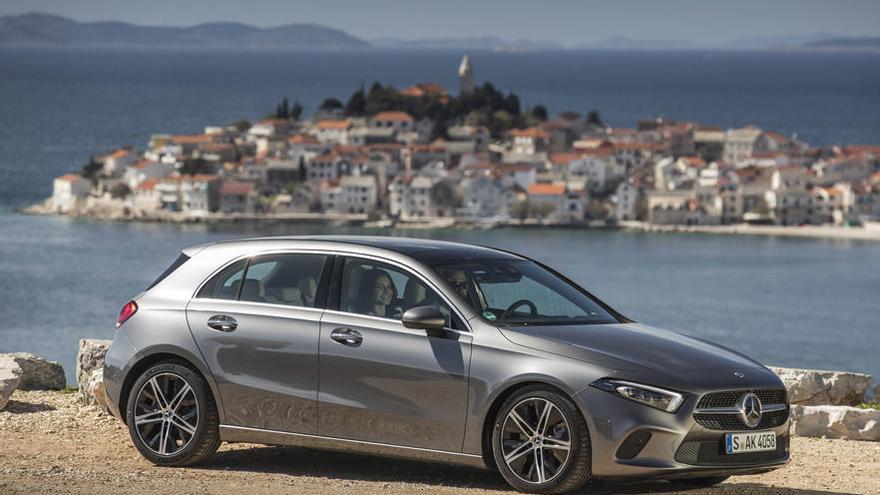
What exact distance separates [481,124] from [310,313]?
5899 inches

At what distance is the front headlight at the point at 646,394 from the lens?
6660 mm

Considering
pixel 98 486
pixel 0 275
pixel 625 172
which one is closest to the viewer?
pixel 98 486

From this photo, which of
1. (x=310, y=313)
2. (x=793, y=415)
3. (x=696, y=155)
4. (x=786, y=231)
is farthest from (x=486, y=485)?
(x=696, y=155)

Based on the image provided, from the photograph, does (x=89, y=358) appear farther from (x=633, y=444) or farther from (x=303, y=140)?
(x=303, y=140)

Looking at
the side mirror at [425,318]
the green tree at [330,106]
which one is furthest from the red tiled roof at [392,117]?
the side mirror at [425,318]

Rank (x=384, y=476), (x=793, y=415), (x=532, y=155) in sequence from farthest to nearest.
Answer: (x=532, y=155) → (x=793, y=415) → (x=384, y=476)

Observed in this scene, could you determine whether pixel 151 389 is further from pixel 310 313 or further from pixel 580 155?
pixel 580 155

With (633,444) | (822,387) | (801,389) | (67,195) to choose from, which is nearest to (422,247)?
(633,444)

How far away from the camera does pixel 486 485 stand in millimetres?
7230

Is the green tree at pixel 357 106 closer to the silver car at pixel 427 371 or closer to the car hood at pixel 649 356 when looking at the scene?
the silver car at pixel 427 371

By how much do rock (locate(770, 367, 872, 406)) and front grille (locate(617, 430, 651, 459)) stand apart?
4.26 metres

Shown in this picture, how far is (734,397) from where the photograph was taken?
683cm

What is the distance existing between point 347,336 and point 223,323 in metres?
0.65

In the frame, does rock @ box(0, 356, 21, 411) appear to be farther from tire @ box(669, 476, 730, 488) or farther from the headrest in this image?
tire @ box(669, 476, 730, 488)
